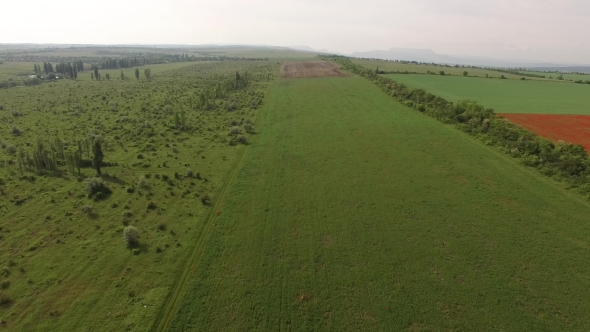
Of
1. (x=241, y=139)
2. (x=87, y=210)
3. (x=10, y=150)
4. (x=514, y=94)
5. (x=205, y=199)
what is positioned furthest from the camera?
(x=514, y=94)

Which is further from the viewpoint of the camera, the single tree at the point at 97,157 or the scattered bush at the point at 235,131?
the scattered bush at the point at 235,131

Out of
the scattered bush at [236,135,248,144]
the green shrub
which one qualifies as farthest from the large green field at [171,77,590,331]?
the green shrub

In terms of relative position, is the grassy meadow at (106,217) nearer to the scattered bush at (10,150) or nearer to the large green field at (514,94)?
the scattered bush at (10,150)

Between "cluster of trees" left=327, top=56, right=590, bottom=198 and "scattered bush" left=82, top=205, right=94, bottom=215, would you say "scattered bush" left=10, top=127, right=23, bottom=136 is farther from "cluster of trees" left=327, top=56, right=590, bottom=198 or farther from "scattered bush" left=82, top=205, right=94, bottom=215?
"cluster of trees" left=327, top=56, right=590, bottom=198

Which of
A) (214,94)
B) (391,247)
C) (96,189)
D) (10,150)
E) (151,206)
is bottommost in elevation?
(151,206)

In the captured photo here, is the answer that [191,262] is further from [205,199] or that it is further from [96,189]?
[96,189]

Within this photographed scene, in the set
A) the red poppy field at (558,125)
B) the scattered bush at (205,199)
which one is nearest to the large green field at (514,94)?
the red poppy field at (558,125)

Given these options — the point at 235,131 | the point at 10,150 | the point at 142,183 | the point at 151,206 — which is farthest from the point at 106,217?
the point at 10,150
